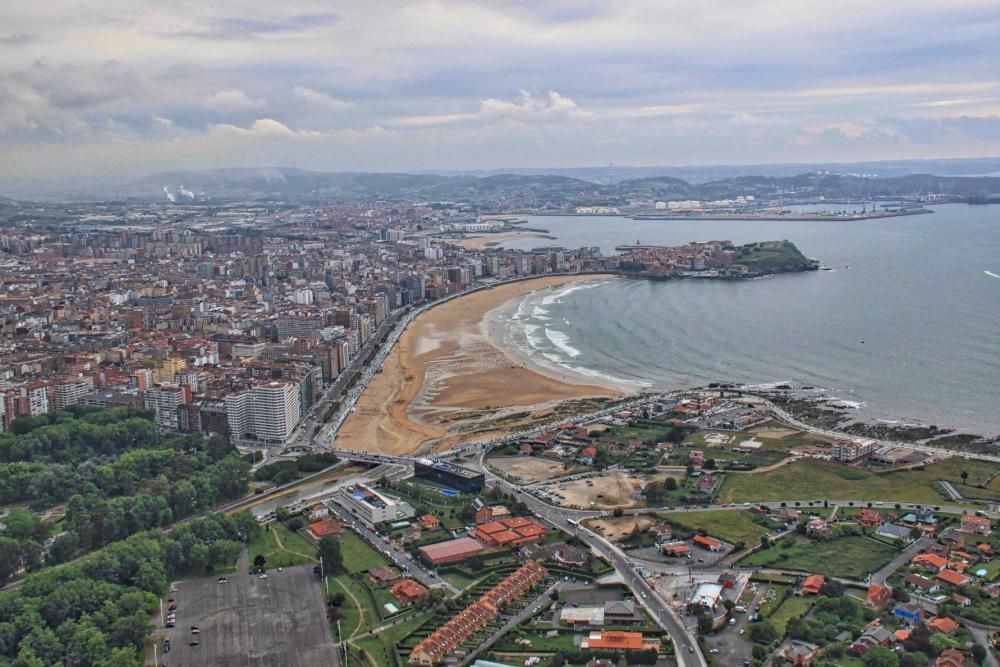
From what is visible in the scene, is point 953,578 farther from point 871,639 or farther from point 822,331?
point 822,331

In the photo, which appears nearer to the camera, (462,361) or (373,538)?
(373,538)

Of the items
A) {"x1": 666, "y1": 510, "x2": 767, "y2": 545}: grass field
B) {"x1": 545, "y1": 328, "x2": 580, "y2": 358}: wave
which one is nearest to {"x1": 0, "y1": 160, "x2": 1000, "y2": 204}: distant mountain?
{"x1": 545, "y1": 328, "x2": 580, "y2": 358}: wave

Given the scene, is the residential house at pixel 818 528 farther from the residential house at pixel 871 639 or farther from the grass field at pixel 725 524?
the residential house at pixel 871 639

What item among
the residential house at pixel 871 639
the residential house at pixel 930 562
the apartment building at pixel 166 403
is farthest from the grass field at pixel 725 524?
the apartment building at pixel 166 403

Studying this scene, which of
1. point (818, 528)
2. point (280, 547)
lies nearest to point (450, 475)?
point (280, 547)

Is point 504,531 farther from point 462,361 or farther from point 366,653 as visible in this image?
point 462,361

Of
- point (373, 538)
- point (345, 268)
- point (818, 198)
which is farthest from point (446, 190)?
point (373, 538)

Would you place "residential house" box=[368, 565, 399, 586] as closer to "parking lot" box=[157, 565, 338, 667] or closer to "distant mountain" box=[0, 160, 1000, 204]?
"parking lot" box=[157, 565, 338, 667]
